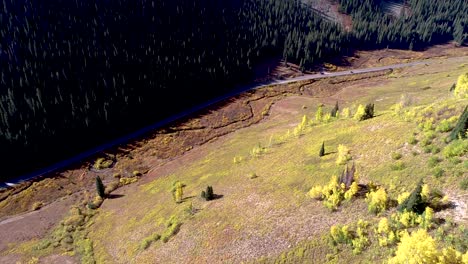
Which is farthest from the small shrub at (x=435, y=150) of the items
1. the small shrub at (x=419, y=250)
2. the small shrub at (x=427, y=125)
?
the small shrub at (x=419, y=250)

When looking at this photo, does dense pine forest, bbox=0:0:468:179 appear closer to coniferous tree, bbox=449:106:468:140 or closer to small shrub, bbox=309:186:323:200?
small shrub, bbox=309:186:323:200

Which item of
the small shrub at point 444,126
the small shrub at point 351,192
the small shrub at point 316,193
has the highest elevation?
the small shrub at point 444,126

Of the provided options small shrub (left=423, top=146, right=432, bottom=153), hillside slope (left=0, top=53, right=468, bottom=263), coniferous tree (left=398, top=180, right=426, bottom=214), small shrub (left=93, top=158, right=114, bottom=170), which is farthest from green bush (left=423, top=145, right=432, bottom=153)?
small shrub (left=93, top=158, right=114, bottom=170)

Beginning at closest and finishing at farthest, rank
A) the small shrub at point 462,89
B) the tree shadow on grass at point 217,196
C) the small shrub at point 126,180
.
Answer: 1. the small shrub at point 462,89
2. the tree shadow on grass at point 217,196
3. the small shrub at point 126,180

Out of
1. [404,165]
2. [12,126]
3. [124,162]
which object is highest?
[404,165]

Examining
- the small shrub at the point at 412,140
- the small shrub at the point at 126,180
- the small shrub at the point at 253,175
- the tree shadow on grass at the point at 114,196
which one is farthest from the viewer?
the small shrub at the point at 126,180

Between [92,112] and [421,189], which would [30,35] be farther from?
[421,189]

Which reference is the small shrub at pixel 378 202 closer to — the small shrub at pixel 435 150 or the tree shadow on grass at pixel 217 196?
the small shrub at pixel 435 150

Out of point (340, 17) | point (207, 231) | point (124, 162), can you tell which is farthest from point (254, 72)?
point (207, 231)
